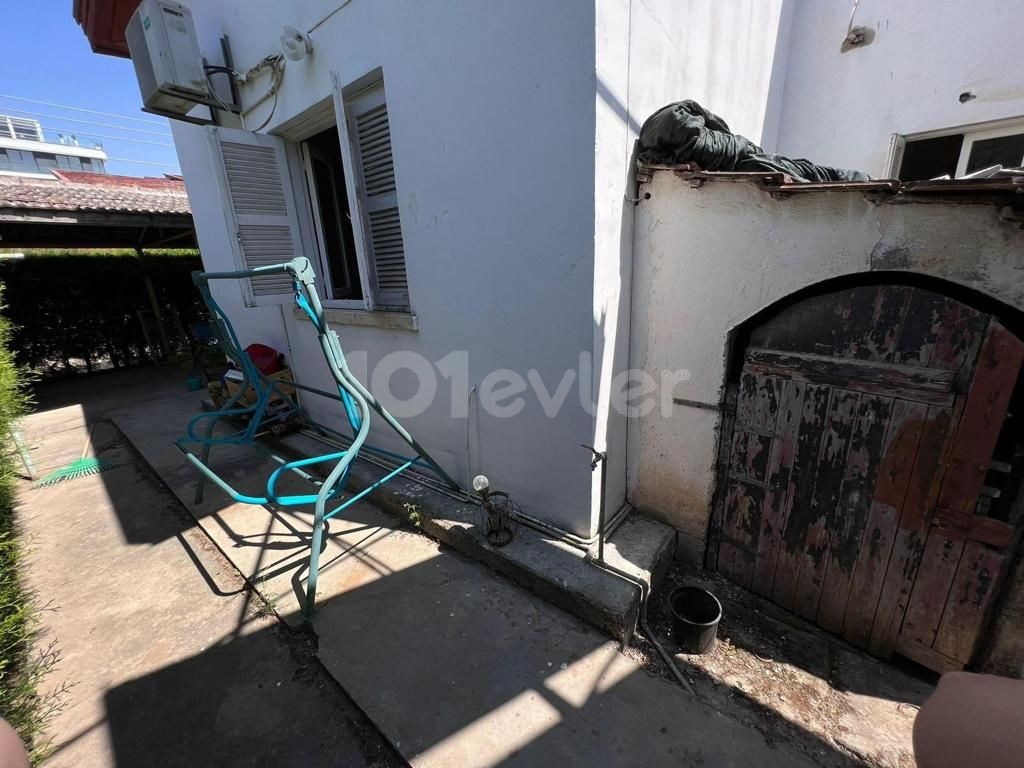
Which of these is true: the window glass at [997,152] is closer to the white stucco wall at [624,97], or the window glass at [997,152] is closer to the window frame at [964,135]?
the window frame at [964,135]

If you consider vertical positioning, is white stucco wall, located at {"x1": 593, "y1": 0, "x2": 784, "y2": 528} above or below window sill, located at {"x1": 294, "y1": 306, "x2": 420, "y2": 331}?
above

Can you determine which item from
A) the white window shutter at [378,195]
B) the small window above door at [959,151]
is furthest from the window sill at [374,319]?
the small window above door at [959,151]

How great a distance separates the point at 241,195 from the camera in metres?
3.66

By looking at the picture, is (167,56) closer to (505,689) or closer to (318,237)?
(318,237)

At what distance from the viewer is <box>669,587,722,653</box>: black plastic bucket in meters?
2.10

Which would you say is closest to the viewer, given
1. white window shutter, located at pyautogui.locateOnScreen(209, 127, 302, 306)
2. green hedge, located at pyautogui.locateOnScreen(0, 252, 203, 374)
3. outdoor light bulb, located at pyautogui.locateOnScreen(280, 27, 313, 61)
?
outdoor light bulb, located at pyautogui.locateOnScreen(280, 27, 313, 61)

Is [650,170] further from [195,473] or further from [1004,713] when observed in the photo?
[195,473]

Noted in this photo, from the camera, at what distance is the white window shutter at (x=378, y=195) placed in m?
3.05

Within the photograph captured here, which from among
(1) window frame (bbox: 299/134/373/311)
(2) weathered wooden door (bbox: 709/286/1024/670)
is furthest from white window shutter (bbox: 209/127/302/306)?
(2) weathered wooden door (bbox: 709/286/1024/670)

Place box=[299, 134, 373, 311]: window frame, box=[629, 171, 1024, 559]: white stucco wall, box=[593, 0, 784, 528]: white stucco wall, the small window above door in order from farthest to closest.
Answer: box=[299, 134, 373, 311]: window frame, the small window above door, box=[593, 0, 784, 528]: white stucco wall, box=[629, 171, 1024, 559]: white stucco wall

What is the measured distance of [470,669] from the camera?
203 cm

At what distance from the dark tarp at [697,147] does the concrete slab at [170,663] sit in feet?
10.4

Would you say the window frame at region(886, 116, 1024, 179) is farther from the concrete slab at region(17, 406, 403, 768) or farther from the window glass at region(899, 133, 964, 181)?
the concrete slab at region(17, 406, 403, 768)

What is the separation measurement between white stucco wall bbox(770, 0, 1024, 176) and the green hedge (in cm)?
1211
